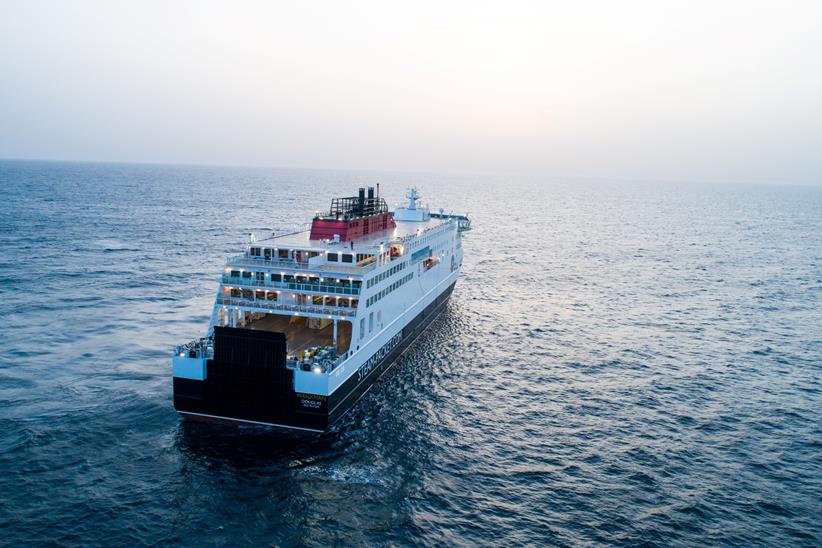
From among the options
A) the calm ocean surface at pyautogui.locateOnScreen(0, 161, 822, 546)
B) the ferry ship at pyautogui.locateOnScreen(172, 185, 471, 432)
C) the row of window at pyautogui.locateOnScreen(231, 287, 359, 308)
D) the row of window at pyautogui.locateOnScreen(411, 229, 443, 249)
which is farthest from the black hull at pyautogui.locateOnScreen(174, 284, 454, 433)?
the row of window at pyautogui.locateOnScreen(411, 229, 443, 249)

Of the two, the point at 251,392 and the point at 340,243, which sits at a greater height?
the point at 340,243

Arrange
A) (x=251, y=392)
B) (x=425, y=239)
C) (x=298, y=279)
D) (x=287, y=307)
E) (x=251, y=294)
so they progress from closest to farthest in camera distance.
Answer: (x=251, y=392) < (x=287, y=307) < (x=298, y=279) < (x=251, y=294) < (x=425, y=239)

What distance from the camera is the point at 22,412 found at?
35375 millimetres

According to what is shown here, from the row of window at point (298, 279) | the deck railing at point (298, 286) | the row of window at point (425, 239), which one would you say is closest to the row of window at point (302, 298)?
the deck railing at point (298, 286)

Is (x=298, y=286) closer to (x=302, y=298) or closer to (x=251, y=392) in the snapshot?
(x=302, y=298)

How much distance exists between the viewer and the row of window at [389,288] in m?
40.6

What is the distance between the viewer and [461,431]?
36.2 metres

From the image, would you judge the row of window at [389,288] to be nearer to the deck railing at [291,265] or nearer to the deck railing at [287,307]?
the deck railing at [291,265]

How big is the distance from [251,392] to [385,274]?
1371cm

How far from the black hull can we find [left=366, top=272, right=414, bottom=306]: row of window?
24.5 ft

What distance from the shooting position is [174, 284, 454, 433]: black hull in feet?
110

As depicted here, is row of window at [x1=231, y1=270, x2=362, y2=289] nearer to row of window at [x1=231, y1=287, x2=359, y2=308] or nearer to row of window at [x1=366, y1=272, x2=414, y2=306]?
row of window at [x1=231, y1=287, x2=359, y2=308]

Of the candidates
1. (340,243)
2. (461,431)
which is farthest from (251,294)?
(461,431)

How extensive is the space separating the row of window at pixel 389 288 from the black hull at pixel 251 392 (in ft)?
24.5
